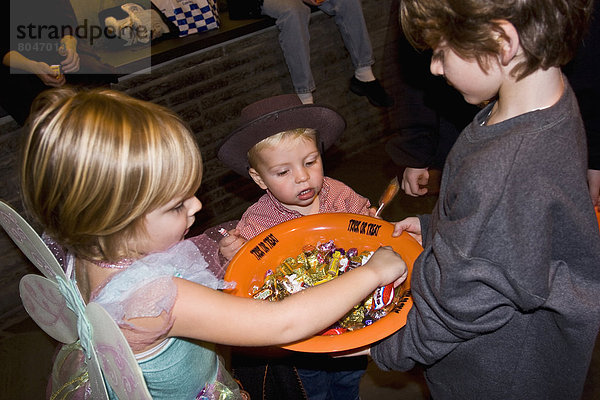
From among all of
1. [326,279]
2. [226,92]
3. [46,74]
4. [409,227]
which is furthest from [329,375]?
[46,74]

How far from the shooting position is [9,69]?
2.38 m

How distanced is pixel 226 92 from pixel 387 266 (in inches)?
83.6

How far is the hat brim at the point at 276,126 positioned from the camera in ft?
4.49

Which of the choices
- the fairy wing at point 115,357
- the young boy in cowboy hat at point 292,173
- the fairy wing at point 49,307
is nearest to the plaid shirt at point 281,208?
the young boy in cowboy hat at point 292,173

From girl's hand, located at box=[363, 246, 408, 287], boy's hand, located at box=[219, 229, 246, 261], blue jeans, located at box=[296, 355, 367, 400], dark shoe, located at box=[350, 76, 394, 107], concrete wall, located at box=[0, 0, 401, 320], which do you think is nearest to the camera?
girl's hand, located at box=[363, 246, 408, 287]

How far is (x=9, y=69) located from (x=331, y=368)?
7.09ft

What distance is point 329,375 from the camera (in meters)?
1.70

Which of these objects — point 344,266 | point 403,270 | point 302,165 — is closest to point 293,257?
point 344,266

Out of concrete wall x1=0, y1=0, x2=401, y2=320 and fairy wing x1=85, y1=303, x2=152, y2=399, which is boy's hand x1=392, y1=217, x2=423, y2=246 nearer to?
fairy wing x1=85, y1=303, x2=152, y2=399

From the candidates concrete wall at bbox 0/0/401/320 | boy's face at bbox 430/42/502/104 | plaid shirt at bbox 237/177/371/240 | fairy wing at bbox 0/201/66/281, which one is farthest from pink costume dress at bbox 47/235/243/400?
concrete wall at bbox 0/0/401/320

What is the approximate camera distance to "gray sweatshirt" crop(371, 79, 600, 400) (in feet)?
2.61

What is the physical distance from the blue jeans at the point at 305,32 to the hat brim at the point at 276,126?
1.64 m

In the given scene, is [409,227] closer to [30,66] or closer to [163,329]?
[163,329]

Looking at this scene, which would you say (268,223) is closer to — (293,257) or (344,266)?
(293,257)
